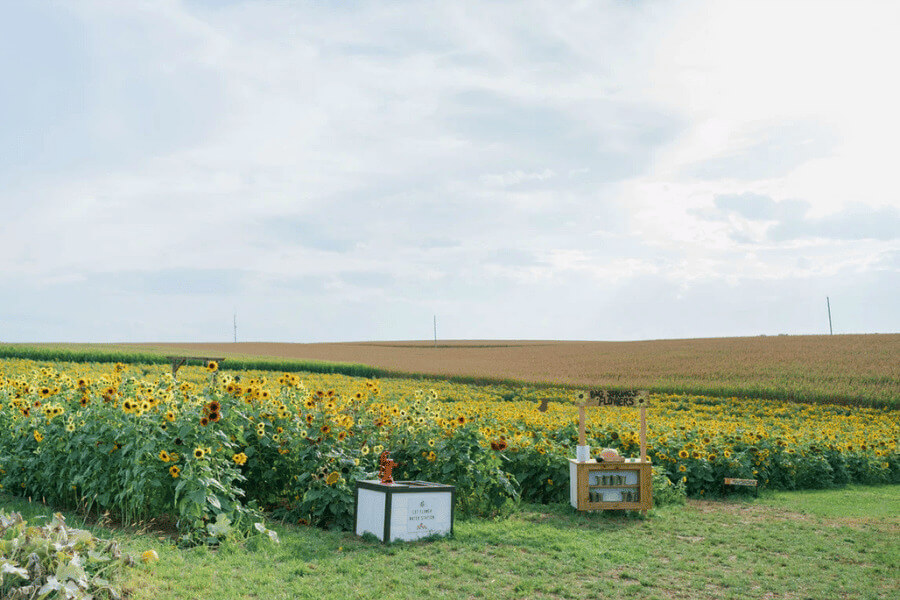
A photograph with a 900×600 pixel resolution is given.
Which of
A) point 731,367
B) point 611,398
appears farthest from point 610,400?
point 731,367

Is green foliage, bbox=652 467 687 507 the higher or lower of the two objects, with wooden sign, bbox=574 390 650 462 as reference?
lower

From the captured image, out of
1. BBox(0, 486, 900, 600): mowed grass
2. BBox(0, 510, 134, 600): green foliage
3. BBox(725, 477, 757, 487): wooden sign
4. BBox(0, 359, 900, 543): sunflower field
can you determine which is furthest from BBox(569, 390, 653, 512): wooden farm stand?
BBox(0, 510, 134, 600): green foliage

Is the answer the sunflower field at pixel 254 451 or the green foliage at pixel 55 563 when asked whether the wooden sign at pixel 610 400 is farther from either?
the green foliage at pixel 55 563

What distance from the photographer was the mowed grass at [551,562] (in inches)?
231

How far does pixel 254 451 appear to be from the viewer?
8.16 m

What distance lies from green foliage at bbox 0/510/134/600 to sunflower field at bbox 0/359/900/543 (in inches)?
46.5

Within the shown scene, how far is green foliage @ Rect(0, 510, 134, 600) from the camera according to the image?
16.1 ft

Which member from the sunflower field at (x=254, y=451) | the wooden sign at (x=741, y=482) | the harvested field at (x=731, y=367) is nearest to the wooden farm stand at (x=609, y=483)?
the sunflower field at (x=254, y=451)

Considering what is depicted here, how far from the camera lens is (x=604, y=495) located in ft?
29.8

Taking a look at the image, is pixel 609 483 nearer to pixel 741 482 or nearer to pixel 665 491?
pixel 665 491

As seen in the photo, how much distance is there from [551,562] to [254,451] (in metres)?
3.50

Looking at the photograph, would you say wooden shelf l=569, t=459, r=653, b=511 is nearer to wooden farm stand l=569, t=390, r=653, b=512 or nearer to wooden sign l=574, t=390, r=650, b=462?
wooden farm stand l=569, t=390, r=653, b=512

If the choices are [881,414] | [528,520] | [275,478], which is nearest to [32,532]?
[275,478]

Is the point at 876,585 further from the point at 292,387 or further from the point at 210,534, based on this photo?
the point at 292,387
